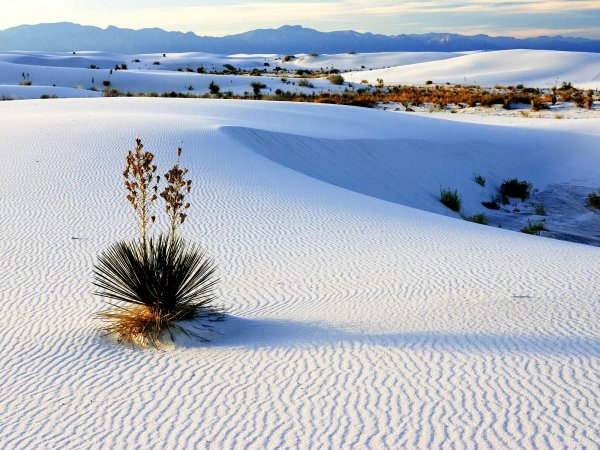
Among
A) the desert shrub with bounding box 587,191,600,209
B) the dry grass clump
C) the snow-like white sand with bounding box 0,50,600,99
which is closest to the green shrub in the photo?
the desert shrub with bounding box 587,191,600,209

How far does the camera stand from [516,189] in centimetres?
1695

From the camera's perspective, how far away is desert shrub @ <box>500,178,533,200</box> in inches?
663

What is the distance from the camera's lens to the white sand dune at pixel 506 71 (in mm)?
55000

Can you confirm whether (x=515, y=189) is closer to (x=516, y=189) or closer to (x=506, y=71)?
(x=516, y=189)

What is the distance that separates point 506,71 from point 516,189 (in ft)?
152

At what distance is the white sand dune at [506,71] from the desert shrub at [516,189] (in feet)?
107

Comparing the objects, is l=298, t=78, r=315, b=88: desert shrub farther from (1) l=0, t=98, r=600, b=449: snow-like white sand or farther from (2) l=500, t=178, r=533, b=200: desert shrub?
(1) l=0, t=98, r=600, b=449: snow-like white sand

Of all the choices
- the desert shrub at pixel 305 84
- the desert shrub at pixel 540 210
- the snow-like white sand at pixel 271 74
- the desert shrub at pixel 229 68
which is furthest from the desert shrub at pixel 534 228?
the desert shrub at pixel 229 68

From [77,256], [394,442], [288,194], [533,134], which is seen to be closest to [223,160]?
[288,194]

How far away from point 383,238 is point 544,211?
7.59m

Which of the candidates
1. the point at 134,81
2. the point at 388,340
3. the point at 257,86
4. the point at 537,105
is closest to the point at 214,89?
the point at 257,86

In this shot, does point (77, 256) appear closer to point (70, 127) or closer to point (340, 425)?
point (340, 425)

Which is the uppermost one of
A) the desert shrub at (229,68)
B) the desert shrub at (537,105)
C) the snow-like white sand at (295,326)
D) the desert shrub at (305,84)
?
the desert shrub at (229,68)

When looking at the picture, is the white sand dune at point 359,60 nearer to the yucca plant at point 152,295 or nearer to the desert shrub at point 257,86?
the desert shrub at point 257,86
